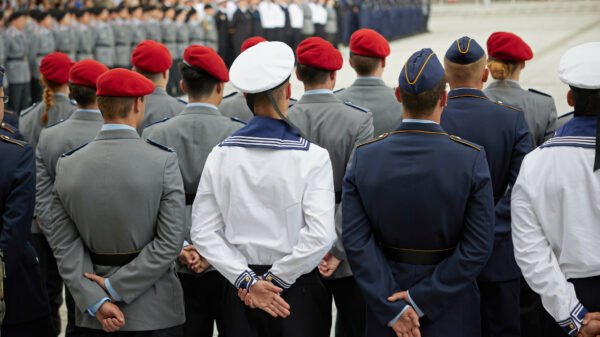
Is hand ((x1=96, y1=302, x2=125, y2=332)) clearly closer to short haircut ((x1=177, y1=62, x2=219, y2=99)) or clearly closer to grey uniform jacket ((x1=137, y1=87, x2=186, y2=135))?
short haircut ((x1=177, y1=62, x2=219, y2=99))

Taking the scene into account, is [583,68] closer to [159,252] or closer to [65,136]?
[159,252]

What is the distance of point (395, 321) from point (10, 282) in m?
1.49

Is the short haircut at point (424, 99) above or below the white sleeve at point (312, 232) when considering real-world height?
above

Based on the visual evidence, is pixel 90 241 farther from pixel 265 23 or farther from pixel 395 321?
pixel 265 23

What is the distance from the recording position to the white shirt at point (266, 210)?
93.0 inches

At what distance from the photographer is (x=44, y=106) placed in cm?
437

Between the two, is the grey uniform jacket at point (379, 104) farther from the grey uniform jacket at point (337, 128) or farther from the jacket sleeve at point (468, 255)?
the jacket sleeve at point (468, 255)

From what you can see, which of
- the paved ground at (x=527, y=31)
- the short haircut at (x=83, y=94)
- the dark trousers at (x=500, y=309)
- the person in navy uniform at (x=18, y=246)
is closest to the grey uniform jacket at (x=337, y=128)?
the dark trousers at (x=500, y=309)

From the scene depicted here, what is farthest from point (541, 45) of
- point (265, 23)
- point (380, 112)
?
point (380, 112)

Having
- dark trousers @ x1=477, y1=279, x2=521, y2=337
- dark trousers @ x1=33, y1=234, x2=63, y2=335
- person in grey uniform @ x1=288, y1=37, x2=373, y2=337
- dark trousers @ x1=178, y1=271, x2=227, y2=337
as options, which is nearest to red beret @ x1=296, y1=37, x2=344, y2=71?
person in grey uniform @ x1=288, y1=37, x2=373, y2=337

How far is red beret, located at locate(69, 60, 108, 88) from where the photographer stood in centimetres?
323

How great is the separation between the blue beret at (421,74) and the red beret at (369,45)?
132 centimetres

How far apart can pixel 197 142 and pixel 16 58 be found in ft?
30.1

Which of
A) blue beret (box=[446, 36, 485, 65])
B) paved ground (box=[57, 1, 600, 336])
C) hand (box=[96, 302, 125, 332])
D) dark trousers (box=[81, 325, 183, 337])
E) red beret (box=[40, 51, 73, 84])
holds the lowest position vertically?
paved ground (box=[57, 1, 600, 336])
